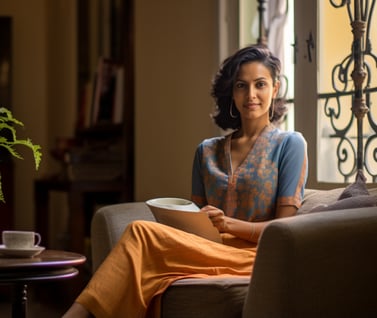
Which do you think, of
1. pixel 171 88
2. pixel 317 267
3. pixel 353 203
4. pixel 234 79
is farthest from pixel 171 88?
pixel 317 267

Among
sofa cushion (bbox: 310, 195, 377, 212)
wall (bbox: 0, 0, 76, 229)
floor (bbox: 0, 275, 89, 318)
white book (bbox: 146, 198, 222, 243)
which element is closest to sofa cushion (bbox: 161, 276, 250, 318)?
white book (bbox: 146, 198, 222, 243)

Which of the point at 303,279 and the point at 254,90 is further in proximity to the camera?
the point at 254,90

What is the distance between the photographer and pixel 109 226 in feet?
9.30

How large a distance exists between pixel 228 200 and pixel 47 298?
8.06ft

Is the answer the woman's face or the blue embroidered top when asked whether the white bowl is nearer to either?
the blue embroidered top

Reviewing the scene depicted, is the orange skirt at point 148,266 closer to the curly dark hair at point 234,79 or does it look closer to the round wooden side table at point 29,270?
the round wooden side table at point 29,270

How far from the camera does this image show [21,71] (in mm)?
6418

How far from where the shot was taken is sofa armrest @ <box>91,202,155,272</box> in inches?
111

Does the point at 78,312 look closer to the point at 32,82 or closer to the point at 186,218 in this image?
the point at 186,218

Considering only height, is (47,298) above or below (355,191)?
below

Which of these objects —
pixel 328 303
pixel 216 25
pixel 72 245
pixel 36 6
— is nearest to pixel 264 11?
pixel 216 25

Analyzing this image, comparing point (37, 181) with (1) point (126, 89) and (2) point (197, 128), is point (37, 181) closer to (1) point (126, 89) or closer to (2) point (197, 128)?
(1) point (126, 89)

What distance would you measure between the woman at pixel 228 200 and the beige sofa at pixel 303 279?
0.35 ft

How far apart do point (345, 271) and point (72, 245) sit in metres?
2.43
